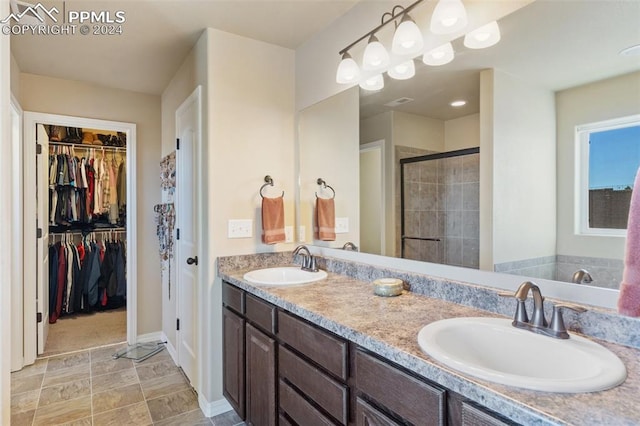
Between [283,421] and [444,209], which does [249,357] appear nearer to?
[283,421]

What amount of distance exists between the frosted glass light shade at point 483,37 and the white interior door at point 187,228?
1.70 m

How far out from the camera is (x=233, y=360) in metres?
2.08

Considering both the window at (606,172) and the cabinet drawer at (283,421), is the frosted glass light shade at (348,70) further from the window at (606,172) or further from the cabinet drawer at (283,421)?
the cabinet drawer at (283,421)

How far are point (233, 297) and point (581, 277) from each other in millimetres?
1708

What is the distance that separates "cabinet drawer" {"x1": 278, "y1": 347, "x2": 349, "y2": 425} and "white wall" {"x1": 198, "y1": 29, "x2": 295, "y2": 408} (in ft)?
2.94

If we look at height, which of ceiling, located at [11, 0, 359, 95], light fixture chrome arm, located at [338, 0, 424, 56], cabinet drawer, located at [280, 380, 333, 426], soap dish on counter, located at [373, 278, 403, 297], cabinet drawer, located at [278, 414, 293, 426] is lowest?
cabinet drawer, located at [278, 414, 293, 426]

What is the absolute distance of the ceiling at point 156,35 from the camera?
77.4 inches

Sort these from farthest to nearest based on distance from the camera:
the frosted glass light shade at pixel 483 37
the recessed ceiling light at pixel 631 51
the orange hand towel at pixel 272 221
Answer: the orange hand towel at pixel 272 221, the frosted glass light shade at pixel 483 37, the recessed ceiling light at pixel 631 51

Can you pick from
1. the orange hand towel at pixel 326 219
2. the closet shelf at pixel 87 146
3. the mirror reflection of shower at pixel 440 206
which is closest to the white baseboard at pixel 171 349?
the orange hand towel at pixel 326 219

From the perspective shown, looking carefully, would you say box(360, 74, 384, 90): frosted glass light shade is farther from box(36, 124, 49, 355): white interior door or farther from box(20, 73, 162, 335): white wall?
box(36, 124, 49, 355): white interior door

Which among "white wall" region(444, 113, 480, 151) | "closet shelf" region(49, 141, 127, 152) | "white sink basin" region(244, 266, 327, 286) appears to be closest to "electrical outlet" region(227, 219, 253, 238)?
"white sink basin" region(244, 266, 327, 286)

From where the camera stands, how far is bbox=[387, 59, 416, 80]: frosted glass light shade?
5.66 ft

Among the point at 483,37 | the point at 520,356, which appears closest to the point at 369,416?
the point at 520,356

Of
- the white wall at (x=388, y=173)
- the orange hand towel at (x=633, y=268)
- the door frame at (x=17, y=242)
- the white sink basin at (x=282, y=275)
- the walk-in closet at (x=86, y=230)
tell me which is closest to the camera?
the orange hand towel at (x=633, y=268)
